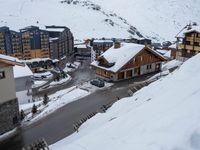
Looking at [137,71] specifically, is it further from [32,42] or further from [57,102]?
[32,42]

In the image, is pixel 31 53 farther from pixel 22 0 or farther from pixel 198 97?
pixel 22 0

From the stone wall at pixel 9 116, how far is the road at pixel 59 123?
1.10 metres

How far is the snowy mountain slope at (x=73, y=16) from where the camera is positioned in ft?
365

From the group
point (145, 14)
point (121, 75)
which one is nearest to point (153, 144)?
point (121, 75)

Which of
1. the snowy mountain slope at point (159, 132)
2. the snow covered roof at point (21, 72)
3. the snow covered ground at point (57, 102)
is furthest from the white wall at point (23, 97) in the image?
the snowy mountain slope at point (159, 132)

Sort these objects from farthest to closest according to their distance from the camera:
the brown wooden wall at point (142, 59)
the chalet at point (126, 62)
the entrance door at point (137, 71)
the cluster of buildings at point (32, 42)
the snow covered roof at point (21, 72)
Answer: the cluster of buildings at point (32, 42) → the entrance door at point (137, 71) → the brown wooden wall at point (142, 59) → the chalet at point (126, 62) → the snow covered roof at point (21, 72)

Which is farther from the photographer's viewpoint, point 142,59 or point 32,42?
point 32,42

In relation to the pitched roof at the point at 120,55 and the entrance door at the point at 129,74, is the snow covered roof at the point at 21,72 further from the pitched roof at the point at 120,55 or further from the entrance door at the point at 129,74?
the entrance door at the point at 129,74

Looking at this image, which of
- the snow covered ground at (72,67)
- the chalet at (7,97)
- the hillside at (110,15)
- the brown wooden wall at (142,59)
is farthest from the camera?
the hillside at (110,15)

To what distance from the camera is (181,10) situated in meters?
172

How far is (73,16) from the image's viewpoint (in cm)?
12300

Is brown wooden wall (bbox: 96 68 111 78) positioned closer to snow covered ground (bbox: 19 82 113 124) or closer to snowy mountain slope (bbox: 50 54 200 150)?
snow covered ground (bbox: 19 82 113 124)

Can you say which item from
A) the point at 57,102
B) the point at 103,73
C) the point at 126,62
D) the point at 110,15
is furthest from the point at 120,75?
the point at 110,15

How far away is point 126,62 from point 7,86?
1835 cm
